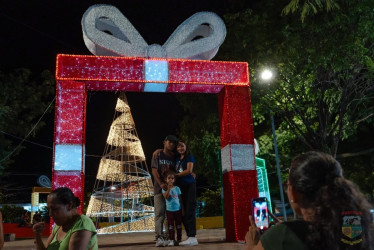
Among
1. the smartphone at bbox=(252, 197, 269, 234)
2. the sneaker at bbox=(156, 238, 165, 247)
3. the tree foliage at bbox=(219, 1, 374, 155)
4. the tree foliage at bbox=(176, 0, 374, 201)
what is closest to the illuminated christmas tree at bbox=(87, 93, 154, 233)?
the tree foliage at bbox=(176, 0, 374, 201)

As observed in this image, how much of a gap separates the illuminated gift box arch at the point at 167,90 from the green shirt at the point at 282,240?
6119 mm

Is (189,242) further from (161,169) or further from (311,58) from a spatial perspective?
(311,58)

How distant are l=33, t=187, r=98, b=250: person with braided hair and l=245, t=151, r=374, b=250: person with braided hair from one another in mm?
1624

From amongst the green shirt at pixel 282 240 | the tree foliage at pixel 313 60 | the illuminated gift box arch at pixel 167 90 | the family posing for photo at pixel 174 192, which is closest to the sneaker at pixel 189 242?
the family posing for photo at pixel 174 192

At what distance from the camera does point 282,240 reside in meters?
1.75

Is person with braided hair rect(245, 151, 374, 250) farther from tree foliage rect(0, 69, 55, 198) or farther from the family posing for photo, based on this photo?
tree foliage rect(0, 69, 55, 198)

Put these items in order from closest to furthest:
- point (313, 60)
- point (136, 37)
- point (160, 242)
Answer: point (160, 242) < point (136, 37) < point (313, 60)

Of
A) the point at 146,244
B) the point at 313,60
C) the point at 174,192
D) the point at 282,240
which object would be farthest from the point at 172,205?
the point at 313,60

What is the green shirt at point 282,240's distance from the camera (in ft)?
5.70

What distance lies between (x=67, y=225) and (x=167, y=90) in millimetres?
5579

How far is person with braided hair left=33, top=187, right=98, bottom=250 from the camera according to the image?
303cm

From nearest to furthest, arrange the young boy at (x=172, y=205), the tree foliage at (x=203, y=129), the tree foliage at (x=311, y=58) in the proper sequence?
the young boy at (x=172, y=205) → the tree foliage at (x=311, y=58) → the tree foliage at (x=203, y=129)

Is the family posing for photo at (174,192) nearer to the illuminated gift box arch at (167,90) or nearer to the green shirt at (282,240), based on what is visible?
the illuminated gift box arch at (167,90)

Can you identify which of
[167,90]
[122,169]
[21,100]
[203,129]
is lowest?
[122,169]
